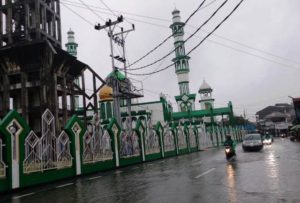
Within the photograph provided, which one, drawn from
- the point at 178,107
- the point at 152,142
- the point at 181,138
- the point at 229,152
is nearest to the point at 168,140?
the point at 152,142

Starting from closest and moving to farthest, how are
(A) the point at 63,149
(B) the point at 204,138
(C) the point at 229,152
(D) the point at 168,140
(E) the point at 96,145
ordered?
(A) the point at 63,149 < (E) the point at 96,145 < (C) the point at 229,152 < (D) the point at 168,140 < (B) the point at 204,138

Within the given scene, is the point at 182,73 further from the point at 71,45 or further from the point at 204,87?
the point at 71,45

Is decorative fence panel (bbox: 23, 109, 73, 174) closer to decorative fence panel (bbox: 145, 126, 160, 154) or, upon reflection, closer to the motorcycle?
the motorcycle

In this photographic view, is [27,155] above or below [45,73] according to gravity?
below

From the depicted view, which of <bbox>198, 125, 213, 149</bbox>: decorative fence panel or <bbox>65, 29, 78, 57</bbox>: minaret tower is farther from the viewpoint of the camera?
<bbox>65, 29, 78, 57</bbox>: minaret tower

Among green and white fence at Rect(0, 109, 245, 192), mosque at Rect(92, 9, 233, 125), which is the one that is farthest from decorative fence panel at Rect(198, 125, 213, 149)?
green and white fence at Rect(0, 109, 245, 192)

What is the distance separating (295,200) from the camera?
277 inches

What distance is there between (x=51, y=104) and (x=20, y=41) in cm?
765

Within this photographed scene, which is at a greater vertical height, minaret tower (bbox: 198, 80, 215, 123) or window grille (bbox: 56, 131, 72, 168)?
minaret tower (bbox: 198, 80, 215, 123)

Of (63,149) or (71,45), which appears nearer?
(63,149)

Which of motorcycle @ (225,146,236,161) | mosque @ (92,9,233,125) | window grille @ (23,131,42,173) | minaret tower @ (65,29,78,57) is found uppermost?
minaret tower @ (65,29,78,57)

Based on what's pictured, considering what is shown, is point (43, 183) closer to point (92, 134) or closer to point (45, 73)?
point (92, 134)

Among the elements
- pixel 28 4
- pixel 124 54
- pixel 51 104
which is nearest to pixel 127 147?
pixel 124 54

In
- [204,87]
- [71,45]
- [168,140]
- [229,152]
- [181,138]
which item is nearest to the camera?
[229,152]
